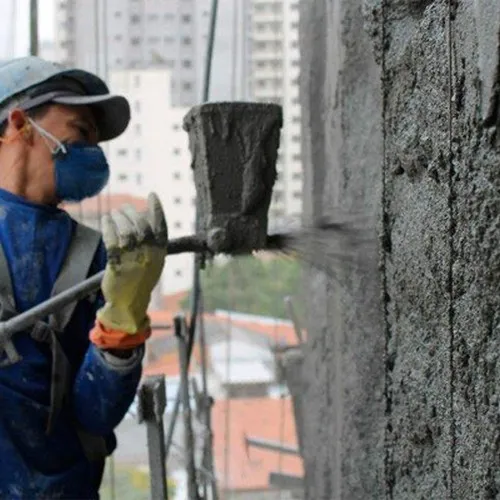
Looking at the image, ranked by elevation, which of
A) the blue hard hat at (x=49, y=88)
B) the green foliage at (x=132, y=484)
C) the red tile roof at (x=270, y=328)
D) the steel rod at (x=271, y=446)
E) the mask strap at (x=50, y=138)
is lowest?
the green foliage at (x=132, y=484)

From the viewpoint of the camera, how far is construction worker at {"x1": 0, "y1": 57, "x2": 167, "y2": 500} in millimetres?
1568

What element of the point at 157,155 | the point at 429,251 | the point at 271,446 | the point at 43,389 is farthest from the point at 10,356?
the point at 271,446

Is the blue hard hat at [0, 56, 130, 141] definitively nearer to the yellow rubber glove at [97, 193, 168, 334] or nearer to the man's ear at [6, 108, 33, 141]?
the man's ear at [6, 108, 33, 141]

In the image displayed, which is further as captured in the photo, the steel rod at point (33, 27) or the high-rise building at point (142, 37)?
the high-rise building at point (142, 37)

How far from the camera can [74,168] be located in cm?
162

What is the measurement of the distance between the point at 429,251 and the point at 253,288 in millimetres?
2744

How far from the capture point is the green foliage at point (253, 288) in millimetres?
3668

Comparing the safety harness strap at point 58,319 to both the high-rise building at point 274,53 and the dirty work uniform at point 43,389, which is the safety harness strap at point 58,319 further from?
the high-rise building at point 274,53

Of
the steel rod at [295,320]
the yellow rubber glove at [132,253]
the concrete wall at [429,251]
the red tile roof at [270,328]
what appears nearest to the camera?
the concrete wall at [429,251]

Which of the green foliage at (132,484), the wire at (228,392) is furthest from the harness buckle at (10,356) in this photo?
the wire at (228,392)

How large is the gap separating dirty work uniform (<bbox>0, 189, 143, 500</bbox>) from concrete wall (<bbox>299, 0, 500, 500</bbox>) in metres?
0.40

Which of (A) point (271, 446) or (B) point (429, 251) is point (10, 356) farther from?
(A) point (271, 446)

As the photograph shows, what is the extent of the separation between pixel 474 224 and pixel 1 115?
985mm

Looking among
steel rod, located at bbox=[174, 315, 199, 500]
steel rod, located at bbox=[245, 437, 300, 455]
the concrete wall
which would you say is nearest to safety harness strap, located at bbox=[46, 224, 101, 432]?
the concrete wall
